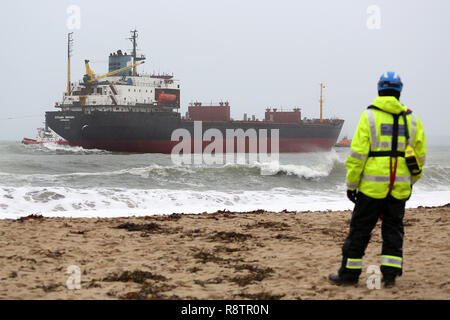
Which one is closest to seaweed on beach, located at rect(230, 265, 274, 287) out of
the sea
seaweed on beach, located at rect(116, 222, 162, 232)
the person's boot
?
the person's boot

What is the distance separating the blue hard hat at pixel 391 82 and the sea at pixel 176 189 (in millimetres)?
6221

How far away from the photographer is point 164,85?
34875 mm

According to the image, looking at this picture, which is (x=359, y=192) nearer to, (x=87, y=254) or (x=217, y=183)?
(x=87, y=254)

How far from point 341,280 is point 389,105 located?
1.30 meters

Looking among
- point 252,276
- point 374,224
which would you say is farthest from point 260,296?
point 374,224

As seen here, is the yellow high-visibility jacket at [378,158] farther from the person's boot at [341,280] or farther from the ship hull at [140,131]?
the ship hull at [140,131]

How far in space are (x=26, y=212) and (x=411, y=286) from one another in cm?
749

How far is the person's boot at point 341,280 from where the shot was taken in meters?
3.48

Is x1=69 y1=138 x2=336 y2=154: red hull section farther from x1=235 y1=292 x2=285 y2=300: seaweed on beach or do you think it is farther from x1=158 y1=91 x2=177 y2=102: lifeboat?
x1=235 y1=292 x2=285 y2=300: seaweed on beach

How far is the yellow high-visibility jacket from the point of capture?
3.29 m

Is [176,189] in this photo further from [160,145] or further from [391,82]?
[160,145]

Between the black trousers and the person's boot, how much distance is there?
32 mm

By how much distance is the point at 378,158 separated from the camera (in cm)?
331

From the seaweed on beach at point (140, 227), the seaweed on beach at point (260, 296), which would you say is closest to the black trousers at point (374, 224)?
the seaweed on beach at point (260, 296)
